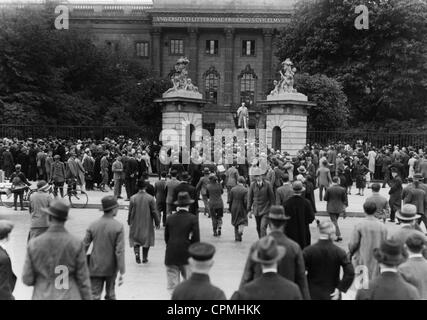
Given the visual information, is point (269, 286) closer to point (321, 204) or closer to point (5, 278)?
point (5, 278)

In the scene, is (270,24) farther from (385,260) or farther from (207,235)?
(385,260)

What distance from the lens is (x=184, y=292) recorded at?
474cm

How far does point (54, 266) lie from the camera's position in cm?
580

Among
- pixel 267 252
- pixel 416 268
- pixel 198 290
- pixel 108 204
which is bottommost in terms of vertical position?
pixel 416 268

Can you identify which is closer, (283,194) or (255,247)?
(255,247)

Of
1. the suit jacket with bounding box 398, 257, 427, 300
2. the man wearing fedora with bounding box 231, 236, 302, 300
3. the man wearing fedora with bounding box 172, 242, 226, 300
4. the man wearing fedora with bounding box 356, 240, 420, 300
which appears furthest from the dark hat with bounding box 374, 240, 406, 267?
the man wearing fedora with bounding box 172, 242, 226, 300

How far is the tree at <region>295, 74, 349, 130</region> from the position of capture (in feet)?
116

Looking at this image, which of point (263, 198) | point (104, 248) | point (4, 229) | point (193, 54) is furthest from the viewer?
point (193, 54)

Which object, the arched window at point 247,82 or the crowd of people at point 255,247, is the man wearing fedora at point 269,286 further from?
the arched window at point 247,82

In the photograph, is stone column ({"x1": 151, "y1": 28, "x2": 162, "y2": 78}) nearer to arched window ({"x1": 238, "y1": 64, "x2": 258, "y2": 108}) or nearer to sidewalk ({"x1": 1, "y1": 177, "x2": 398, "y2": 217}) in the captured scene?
arched window ({"x1": 238, "y1": 64, "x2": 258, "y2": 108})

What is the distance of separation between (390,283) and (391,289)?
57 millimetres

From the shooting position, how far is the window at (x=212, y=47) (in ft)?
203

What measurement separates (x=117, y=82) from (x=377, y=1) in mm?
24101

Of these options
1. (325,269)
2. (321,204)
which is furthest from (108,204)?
(321,204)
